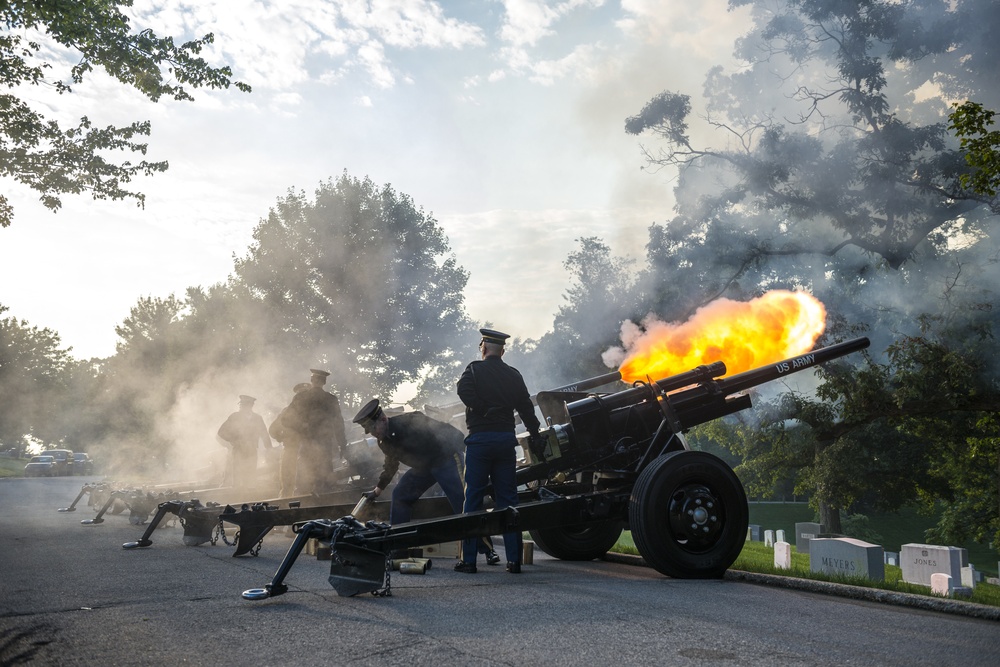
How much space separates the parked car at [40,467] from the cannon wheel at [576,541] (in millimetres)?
52777

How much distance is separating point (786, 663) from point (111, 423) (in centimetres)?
4358

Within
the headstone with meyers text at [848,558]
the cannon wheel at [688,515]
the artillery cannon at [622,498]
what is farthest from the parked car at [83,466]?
the cannon wheel at [688,515]

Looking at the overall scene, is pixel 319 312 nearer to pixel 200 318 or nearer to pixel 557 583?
pixel 200 318

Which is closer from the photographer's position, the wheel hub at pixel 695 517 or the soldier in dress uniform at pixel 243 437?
the wheel hub at pixel 695 517

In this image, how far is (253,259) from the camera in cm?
3509

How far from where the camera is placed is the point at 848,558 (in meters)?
9.55

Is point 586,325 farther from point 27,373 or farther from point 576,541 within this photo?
point 27,373

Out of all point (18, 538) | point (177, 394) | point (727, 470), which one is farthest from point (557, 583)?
point (177, 394)

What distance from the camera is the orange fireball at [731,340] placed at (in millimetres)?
9086

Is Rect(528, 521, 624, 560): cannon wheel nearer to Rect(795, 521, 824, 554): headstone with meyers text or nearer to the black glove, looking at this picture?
the black glove

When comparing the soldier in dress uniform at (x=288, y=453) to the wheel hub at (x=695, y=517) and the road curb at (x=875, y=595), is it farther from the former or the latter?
the road curb at (x=875, y=595)

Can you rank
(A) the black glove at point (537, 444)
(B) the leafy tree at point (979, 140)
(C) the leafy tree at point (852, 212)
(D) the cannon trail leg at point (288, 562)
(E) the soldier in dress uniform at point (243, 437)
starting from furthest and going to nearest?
1. (C) the leafy tree at point (852, 212)
2. (E) the soldier in dress uniform at point (243, 437)
3. (B) the leafy tree at point (979, 140)
4. (A) the black glove at point (537, 444)
5. (D) the cannon trail leg at point (288, 562)

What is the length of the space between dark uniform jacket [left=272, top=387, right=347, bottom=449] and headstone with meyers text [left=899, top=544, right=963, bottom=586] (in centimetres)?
972

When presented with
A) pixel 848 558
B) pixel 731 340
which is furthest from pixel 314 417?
pixel 848 558
